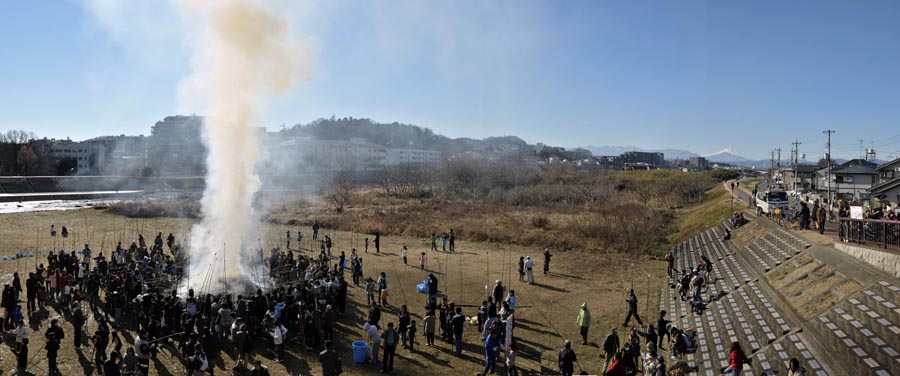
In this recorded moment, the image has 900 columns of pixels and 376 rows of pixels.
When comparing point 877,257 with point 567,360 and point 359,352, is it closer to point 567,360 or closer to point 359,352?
point 567,360

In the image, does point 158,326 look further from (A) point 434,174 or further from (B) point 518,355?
(A) point 434,174

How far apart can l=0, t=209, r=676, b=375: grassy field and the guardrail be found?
6391 mm

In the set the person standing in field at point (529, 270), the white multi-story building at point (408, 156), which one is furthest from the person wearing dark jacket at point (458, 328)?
the white multi-story building at point (408, 156)

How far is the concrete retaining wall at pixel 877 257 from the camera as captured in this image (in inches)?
461

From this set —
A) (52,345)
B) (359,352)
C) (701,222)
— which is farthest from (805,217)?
(52,345)

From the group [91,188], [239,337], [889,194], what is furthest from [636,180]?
[91,188]

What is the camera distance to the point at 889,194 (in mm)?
28703

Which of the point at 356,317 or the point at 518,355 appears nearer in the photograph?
the point at 518,355

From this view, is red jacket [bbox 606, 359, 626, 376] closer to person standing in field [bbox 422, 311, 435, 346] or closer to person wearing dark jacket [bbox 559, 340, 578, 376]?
person wearing dark jacket [bbox 559, 340, 578, 376]

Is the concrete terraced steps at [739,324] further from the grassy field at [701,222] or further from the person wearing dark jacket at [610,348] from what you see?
the grassy field at [701,222]

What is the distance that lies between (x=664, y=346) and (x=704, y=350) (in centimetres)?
129

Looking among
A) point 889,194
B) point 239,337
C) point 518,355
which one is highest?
point 889,194

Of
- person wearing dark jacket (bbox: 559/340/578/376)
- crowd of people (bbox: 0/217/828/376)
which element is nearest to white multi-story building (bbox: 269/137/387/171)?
crowd of people (bbox: 0/217/828/376)

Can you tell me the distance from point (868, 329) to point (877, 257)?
415cm
